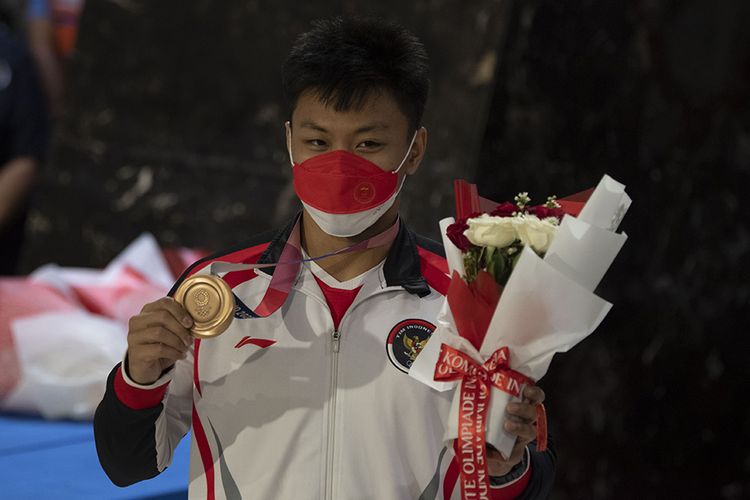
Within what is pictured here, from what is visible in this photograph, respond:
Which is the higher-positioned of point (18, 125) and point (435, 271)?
point (435, 271)

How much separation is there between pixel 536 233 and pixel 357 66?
552 mm

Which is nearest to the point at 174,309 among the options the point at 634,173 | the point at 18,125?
the point at 634,173

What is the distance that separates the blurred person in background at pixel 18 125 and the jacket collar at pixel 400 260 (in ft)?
11.7

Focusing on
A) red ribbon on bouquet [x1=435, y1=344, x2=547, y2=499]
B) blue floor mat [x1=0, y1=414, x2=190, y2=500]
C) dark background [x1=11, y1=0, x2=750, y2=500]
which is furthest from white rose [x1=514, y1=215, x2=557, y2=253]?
dark background [x1=11, y1=0, x2=750, y2=500]

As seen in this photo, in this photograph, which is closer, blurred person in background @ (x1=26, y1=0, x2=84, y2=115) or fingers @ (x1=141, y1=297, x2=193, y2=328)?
fingers @ (x1=141, y1=297, x2=193, y2=328)

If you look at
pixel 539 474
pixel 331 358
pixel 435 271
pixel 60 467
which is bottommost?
pixel 60 467

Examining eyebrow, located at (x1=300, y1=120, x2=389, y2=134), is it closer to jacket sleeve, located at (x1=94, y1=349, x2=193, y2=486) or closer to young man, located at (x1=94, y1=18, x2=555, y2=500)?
young man, located at (x1=94, y1=18, x2=555, y2=500)

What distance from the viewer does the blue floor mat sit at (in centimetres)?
314

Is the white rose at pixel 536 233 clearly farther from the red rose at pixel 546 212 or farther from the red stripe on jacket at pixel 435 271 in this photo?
the red stripe on jacket at pixel 435 271

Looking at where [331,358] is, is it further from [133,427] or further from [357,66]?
[357,66]

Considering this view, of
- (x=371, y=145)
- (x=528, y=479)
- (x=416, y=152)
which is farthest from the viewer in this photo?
(x=416, y=152)

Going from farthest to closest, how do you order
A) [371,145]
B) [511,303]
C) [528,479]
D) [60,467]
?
[60,467] < [371,145] < [528,479] < [511,303]

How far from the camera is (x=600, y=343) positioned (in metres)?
4.37

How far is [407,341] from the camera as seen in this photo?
211 centimetres
